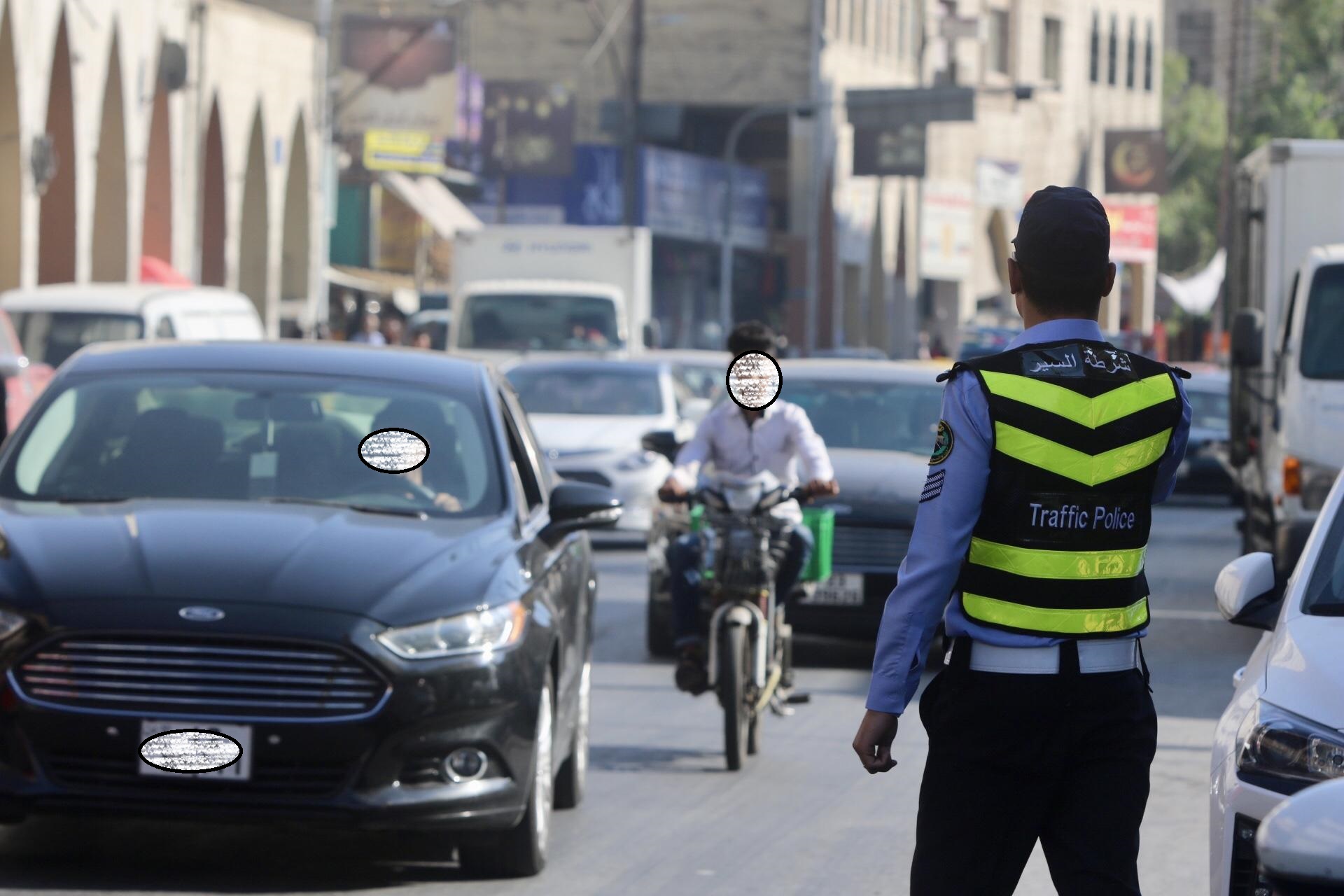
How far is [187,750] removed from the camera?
6.54 metres

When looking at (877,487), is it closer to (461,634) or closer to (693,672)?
(693,672)

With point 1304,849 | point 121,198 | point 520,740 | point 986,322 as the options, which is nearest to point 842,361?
point 520,740

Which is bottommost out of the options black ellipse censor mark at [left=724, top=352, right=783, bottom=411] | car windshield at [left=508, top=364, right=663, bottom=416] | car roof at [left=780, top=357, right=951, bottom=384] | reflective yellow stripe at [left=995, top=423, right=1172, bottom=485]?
car windshield at [left=508, top=364, right=663, bottom=416]

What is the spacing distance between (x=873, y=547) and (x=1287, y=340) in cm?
323

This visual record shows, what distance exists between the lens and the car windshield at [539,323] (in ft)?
89.6

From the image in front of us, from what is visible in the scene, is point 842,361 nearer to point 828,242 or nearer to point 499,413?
point 499,413

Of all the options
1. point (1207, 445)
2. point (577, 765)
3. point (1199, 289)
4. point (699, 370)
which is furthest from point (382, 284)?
point (577, 765)

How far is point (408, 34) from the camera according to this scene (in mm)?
51469

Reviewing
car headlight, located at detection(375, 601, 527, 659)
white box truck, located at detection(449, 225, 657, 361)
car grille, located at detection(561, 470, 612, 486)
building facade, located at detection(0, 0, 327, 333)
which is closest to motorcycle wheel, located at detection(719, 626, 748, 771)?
car headlight, located at detection(375, 601, 527, 659)

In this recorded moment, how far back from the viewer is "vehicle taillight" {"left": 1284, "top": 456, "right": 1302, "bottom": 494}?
46.6 feet

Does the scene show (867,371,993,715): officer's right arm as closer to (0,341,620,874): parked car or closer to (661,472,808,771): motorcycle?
(0,341,620,874): parked car

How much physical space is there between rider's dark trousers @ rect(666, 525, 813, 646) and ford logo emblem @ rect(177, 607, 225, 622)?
3.71 metres

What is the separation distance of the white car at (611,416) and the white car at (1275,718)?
45.1 feet

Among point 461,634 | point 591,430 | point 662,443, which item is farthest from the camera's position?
point 591,430
